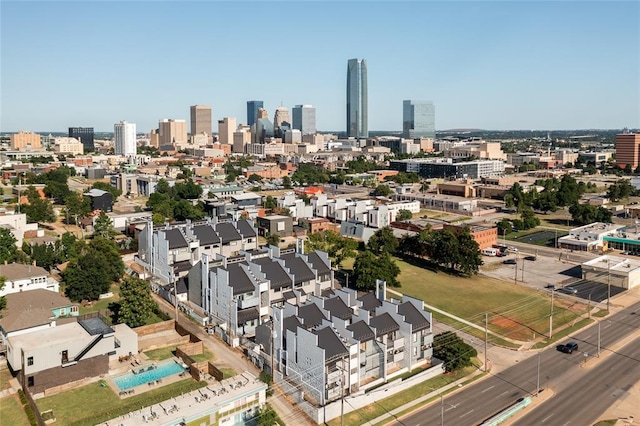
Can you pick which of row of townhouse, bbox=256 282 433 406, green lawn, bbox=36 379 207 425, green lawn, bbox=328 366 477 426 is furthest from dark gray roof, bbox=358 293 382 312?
green lawn, bbox=36 379 207 425

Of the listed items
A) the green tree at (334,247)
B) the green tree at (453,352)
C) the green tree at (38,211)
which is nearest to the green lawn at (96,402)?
the green tree at (453,352)

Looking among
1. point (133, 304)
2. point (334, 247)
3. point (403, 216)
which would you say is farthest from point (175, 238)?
point (403, 216)

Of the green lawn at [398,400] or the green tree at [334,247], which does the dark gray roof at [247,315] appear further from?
the green tree at [334,247]

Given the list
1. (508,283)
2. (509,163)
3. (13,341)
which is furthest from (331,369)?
(509,163)

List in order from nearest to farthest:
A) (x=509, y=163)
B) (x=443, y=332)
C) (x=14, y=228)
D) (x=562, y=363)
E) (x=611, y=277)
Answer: (x=562, y=363) → (x=443, y=332) → (x=611, y=277) → (x=14, y=228) → (x=509, y=163)

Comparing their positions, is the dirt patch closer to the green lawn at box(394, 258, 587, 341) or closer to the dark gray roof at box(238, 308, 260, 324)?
the green lawn at box(394, 258, 587, 341)

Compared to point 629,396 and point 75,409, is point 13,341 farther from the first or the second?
point 629,396
